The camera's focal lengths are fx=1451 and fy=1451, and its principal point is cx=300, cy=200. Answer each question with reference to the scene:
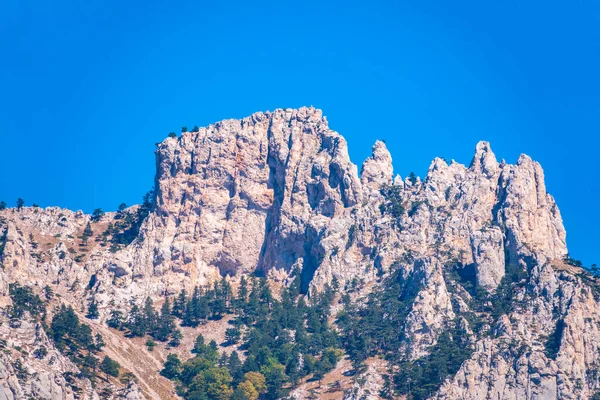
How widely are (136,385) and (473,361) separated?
1826 inches

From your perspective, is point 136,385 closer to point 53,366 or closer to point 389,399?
point 53,366

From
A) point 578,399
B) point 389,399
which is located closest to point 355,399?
point 389,399

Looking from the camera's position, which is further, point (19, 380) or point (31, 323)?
point (31, 323)

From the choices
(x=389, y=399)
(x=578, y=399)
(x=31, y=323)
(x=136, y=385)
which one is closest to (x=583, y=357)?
(x=578, y=399)

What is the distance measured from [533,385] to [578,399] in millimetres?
6169

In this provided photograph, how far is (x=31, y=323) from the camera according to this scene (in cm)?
19900

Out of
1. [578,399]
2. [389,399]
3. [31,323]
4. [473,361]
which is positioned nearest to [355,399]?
[389,399]

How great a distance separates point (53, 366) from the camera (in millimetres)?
192750

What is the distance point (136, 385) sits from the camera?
199875 mm

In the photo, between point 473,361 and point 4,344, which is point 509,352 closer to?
point 473,361

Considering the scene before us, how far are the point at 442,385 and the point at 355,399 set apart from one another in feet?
40.1

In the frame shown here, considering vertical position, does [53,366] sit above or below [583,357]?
below

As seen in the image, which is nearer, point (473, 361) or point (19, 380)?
point (19, 380)

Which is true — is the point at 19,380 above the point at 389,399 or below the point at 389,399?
below
